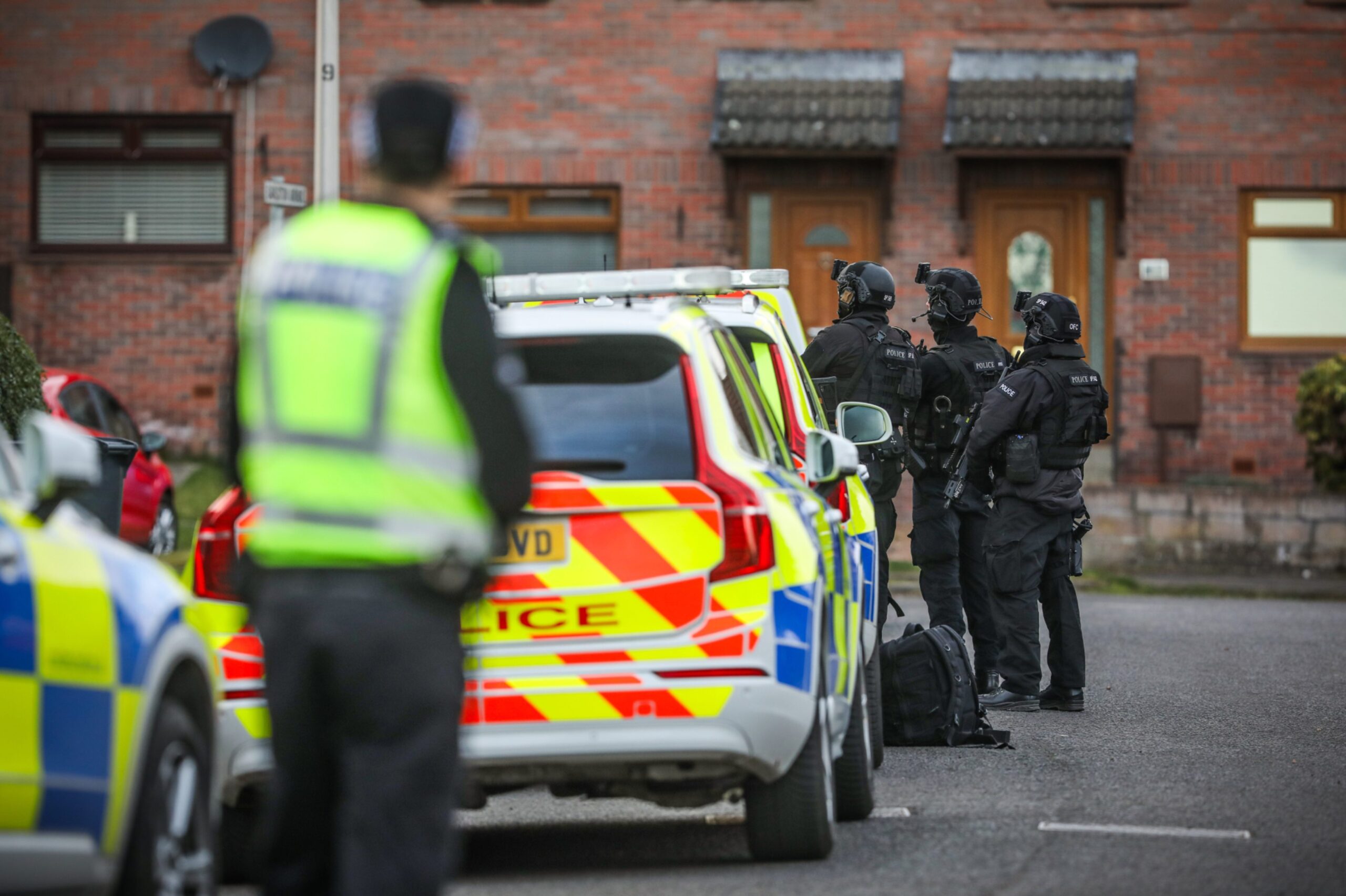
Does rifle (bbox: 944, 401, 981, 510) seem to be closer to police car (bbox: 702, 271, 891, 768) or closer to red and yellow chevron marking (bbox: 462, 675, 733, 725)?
police car (bbox: 702, 271, 891, 768)

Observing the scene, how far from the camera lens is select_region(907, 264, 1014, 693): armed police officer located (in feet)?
34.1

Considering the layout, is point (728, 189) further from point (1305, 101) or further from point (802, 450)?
point (802, 450)

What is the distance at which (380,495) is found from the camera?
346 cm

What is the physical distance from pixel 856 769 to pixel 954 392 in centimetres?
405

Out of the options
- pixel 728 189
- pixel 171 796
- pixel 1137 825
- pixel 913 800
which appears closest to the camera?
pixel 171 796

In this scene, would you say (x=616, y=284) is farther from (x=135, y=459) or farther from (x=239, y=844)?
(x=135, y=459)

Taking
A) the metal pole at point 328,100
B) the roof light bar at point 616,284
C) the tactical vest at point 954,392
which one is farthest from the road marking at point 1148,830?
the metal pole at point 328,100

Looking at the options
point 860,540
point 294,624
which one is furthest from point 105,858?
point 860,540

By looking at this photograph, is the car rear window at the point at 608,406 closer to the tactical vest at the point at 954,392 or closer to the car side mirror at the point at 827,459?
the car side mirror at the point at 827,459

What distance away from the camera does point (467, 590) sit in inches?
139

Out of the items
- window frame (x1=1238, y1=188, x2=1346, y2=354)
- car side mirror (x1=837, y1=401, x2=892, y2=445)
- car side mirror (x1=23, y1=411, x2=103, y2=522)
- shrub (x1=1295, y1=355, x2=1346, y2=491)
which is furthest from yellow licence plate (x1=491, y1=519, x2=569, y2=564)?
window frame (x1=1238, y1=188, x2=1346, y2=354)

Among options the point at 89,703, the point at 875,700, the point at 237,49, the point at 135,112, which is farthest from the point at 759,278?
the point at 135,112

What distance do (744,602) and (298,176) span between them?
1616 centimetres

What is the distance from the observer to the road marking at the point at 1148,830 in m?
6.64
